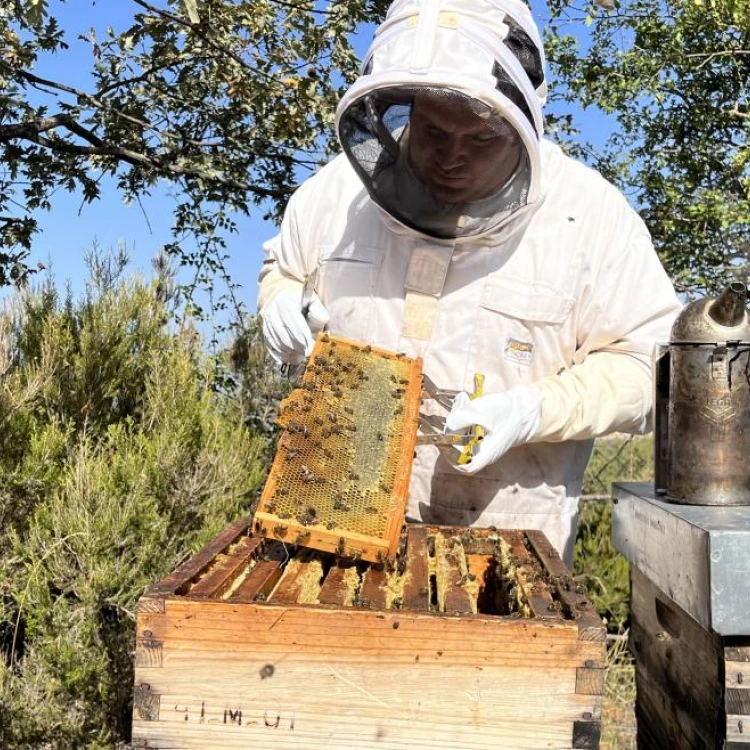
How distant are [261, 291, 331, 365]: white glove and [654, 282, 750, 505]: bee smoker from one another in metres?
1.38

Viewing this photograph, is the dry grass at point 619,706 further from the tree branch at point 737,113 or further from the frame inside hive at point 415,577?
the tree branch at point 737,113

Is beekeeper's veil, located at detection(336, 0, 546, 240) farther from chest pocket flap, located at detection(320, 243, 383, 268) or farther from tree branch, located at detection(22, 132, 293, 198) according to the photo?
tree branch, located at detection(22, 132, 293, 198)

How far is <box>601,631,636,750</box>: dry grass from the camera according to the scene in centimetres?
445

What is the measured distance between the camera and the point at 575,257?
274 centimetres

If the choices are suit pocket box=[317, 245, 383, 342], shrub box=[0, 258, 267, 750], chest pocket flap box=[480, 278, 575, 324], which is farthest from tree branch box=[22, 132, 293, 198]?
chest pocket flap box=[480, 278, 575, 324]

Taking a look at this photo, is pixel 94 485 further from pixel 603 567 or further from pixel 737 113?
pixel 737 113

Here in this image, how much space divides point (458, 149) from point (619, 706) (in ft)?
11.9

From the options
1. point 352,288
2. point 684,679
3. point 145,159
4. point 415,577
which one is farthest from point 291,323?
point 145,159

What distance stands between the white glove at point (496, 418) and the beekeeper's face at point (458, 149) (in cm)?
70

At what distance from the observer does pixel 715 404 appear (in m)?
1.83

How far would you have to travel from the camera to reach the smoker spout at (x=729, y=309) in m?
1.81

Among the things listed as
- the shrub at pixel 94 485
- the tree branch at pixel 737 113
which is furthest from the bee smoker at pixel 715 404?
the tree branch at pixel 737 113

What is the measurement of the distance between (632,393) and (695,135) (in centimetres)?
462

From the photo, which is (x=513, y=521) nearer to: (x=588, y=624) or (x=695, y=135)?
(x=588, y=624)
